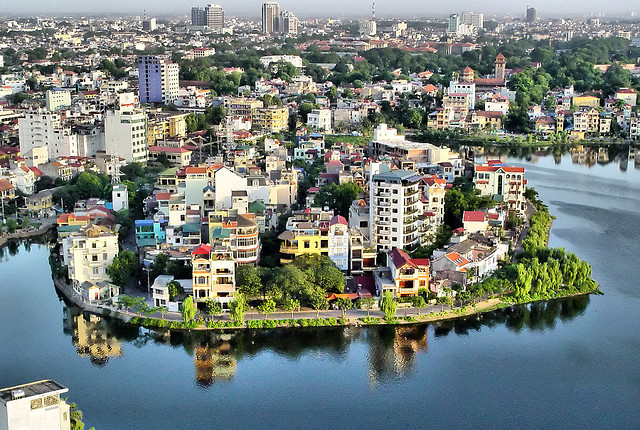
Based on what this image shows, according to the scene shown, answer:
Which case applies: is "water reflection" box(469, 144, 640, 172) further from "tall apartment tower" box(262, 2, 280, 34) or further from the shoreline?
"tall apartment tower" box(262, 2, 280, 34)

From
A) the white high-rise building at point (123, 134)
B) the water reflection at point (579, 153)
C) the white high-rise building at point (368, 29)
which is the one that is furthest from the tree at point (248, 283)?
the white high-rise building at point (368, 29)

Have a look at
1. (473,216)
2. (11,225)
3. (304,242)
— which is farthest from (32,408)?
(11,225)

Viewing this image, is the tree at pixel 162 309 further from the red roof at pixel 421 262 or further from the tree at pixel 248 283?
the red roof at pixel 421 262

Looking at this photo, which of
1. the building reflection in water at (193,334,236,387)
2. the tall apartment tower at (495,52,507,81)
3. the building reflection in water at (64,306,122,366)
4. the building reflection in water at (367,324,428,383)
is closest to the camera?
the building reflection in water at (193,334,236,387)

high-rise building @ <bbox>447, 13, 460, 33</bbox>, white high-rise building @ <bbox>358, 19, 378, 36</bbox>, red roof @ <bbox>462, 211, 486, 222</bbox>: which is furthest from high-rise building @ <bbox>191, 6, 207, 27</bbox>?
red roof @ <bbox>462, 211, 486, 222</bbox>

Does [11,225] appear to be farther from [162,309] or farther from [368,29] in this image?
[368,29]

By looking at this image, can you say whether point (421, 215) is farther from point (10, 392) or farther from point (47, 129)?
point (47, 129)
